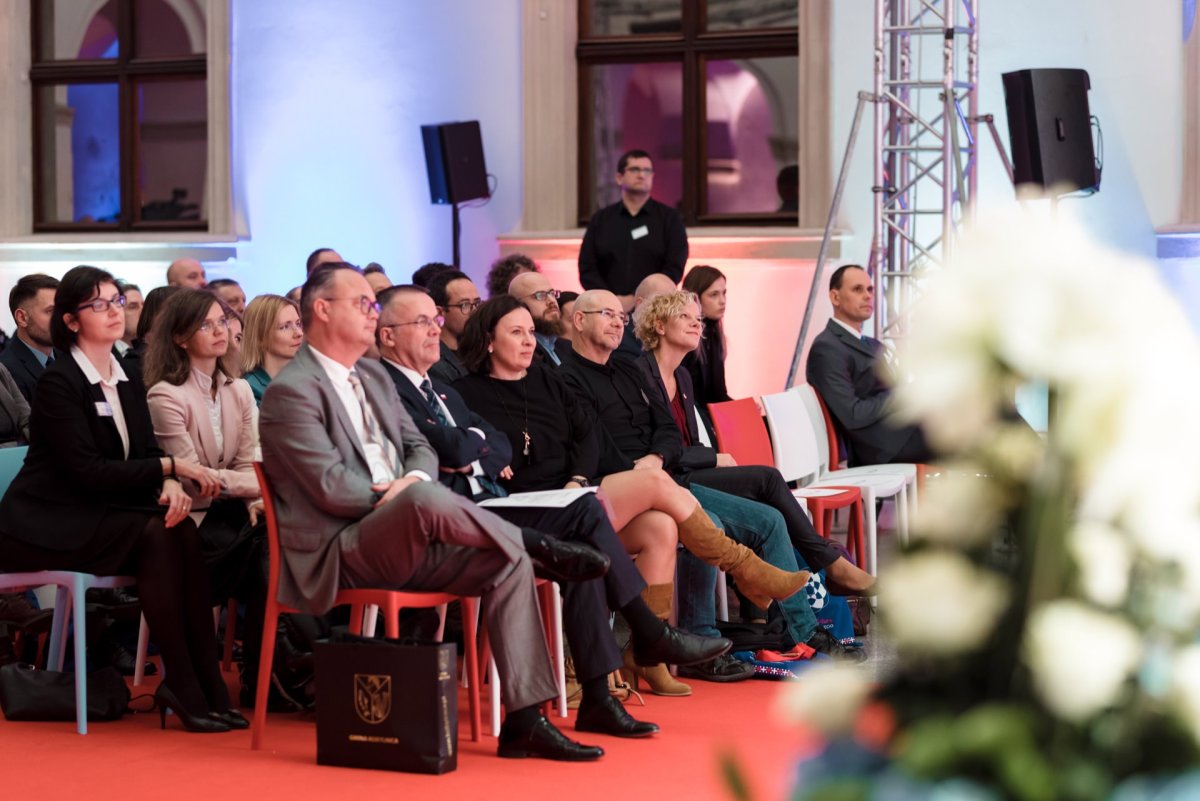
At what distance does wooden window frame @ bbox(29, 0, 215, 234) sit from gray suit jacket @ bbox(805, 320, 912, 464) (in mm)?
5074

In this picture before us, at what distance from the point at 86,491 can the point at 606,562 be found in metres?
1.38

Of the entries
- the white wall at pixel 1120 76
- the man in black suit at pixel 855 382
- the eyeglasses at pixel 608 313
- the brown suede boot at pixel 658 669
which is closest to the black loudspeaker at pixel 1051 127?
the white wall at pixel 1120 76

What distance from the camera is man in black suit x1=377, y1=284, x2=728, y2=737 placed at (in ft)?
13.9

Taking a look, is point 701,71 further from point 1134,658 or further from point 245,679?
point 1134,658

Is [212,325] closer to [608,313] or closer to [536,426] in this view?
[536,426]

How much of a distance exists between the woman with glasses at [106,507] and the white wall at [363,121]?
5632 millimetres

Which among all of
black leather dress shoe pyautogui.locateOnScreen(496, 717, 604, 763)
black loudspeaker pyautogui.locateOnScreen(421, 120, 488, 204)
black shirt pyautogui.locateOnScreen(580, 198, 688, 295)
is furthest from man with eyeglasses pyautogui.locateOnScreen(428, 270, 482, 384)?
black loudspeaker pyautogui.locateOnScreen(421, 120, 488, 204)

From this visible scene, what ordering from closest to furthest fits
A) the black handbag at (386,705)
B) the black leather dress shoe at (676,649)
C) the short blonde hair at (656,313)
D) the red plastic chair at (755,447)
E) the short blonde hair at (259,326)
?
the black handbag at (386,705)
the black leather dress shoe at (676,649)
the short blonde hair at (259,326)
the short blonde hair at (656,313)
the red plastic chair at (755,447)

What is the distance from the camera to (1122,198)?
9117 mm

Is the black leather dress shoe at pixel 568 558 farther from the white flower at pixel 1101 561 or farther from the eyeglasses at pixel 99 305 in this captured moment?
the white flower at pixel 1101 561

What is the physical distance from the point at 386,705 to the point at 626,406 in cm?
203

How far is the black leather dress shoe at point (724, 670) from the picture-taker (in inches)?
200

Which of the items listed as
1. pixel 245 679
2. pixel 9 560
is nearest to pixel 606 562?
pixel 245 679

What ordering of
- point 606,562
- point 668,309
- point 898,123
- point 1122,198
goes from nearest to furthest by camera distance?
point 606,562 → point 668,309 → point 898,123 → point 1122,198
